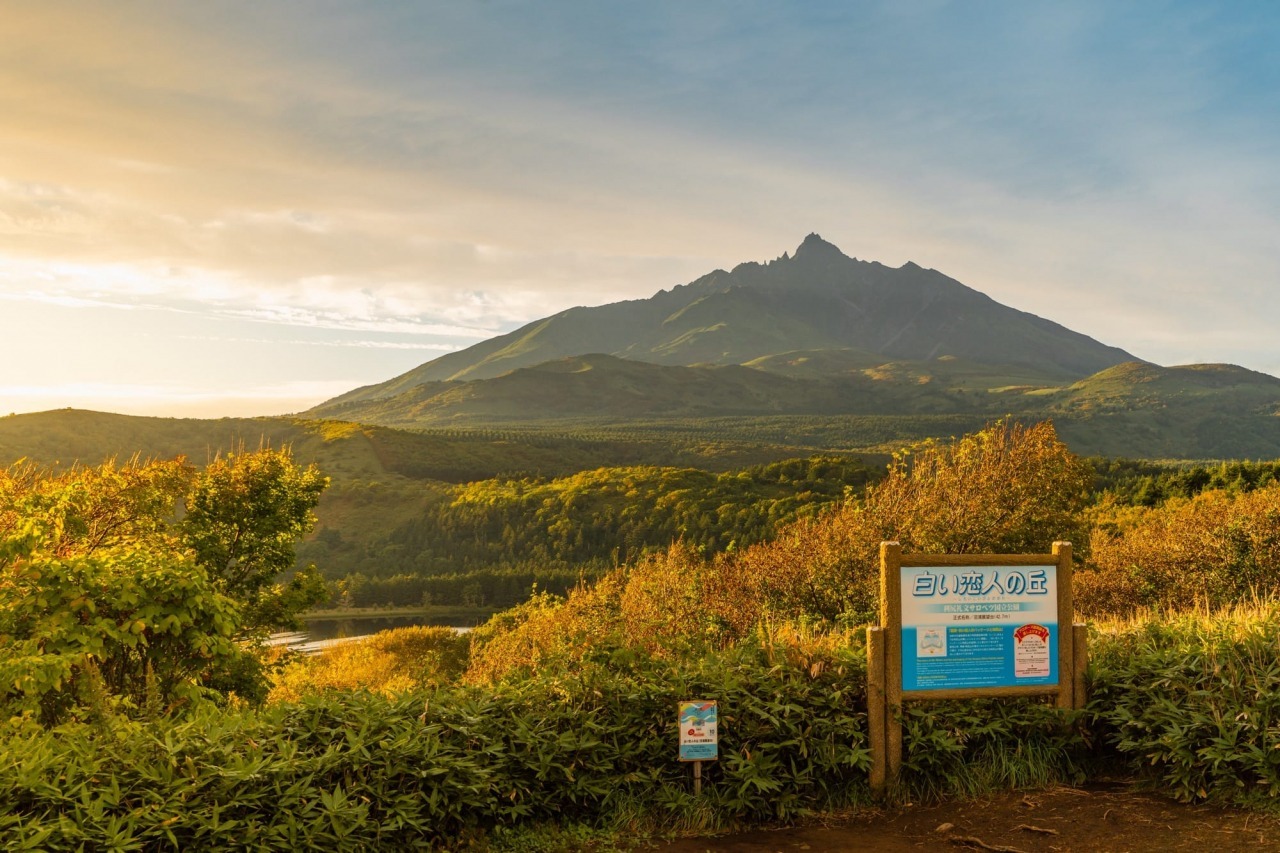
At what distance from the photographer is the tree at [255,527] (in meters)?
18.7

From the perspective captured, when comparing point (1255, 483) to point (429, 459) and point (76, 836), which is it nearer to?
point (76, 836)

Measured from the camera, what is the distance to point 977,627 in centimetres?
748

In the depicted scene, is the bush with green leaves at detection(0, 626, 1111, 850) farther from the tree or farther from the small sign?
the tree

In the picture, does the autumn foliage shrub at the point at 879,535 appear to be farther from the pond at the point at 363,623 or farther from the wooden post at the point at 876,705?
the pond at the point at 363,623

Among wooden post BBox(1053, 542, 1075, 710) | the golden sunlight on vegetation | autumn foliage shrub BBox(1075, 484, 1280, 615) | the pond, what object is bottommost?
the pond

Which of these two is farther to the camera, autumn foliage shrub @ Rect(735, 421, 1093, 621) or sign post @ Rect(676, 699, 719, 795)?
autumn foliage shrub @ Rect(735, 421, 1093, 621)

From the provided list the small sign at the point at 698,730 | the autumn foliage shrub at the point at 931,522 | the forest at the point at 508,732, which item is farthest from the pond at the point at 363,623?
the small sign at the point at 698,730

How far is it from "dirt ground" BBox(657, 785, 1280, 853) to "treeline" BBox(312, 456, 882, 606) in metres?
63.6

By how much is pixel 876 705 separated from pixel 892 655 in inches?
15.6

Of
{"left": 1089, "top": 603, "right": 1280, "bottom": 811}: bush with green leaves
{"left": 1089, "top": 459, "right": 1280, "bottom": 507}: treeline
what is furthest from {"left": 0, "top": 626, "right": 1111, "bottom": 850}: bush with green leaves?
{"left": 1089, "top": 459, "right": 1280, "bottom": 507}: treeline

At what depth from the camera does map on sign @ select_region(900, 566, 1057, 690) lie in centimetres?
728

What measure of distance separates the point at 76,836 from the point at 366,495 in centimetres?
12629

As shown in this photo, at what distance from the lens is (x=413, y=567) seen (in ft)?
345

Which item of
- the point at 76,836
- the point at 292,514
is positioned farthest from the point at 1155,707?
the point at 292,514
